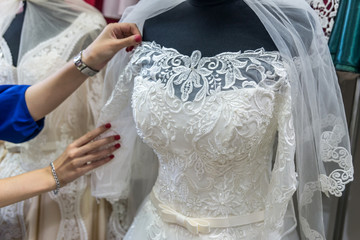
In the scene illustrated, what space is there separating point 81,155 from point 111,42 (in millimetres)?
306

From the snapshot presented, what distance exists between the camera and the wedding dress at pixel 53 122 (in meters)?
1.04

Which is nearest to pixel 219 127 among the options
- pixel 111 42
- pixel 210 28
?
pixel 210 28

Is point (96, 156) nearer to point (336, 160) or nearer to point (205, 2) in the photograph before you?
point (205, 2)

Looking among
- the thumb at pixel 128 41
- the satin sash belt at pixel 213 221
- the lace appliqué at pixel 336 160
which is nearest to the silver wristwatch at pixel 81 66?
the thumb at pixel 128 41

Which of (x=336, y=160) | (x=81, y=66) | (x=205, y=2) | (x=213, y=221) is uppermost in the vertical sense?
(x=205, y=2)

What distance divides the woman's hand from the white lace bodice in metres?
0.06

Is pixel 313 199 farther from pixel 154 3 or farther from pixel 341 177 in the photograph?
pixel 154 3

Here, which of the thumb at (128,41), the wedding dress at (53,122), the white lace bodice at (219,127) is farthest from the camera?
the wedding dress at (53,122)

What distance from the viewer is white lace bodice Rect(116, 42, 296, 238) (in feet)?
2.25

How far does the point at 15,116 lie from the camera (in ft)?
2.88

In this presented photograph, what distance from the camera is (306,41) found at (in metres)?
0.74

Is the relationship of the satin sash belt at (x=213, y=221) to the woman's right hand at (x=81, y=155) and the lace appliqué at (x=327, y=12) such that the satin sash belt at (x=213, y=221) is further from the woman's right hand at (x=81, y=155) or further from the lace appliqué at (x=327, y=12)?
the lace appliqué at (x=327, y=12)

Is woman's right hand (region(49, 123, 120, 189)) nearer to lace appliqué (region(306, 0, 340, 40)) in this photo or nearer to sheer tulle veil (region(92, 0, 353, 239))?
sheer tulle veil (region(92, 0, 353, 239))

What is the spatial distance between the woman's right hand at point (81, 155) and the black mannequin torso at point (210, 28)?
287mm
